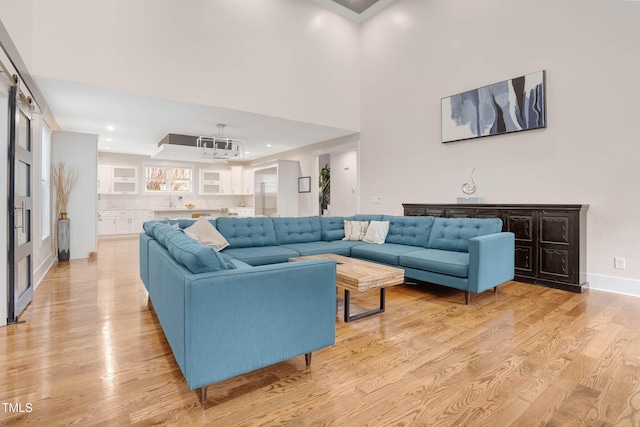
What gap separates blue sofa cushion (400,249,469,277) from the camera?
328 cm

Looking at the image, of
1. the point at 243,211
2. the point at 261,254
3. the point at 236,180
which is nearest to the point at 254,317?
the point at 261,254

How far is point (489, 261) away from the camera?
130 inches

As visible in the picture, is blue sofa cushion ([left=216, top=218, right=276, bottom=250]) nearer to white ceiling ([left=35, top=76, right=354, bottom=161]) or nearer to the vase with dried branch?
white ceiling ([left=35, top=76, right=354, bottom=161])

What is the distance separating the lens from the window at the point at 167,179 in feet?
32.9

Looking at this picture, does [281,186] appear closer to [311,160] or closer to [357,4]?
[311,160]

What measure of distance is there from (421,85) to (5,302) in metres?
6.12

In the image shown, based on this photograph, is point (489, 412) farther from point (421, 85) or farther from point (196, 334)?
point (421, 85)

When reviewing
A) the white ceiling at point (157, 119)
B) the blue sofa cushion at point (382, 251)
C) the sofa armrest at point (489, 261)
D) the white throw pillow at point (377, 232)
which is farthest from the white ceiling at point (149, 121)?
the sofa armrest at point (489, 261)

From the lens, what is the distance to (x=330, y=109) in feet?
20.7

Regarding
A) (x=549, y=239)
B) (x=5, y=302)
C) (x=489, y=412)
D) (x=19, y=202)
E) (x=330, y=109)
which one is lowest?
(x=489, y=412)

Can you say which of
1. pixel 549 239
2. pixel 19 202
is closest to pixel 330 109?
pixel 549 239

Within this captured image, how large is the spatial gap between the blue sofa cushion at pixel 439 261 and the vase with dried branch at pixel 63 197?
5748 mm

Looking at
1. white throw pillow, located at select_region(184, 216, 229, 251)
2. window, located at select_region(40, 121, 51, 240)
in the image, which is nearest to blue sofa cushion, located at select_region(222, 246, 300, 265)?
white throw pillow, located at select_region(184, 216, 229, 251)

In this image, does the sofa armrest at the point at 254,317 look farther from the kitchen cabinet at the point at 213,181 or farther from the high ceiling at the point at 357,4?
the kitchen cabinet at the point at 213,181
